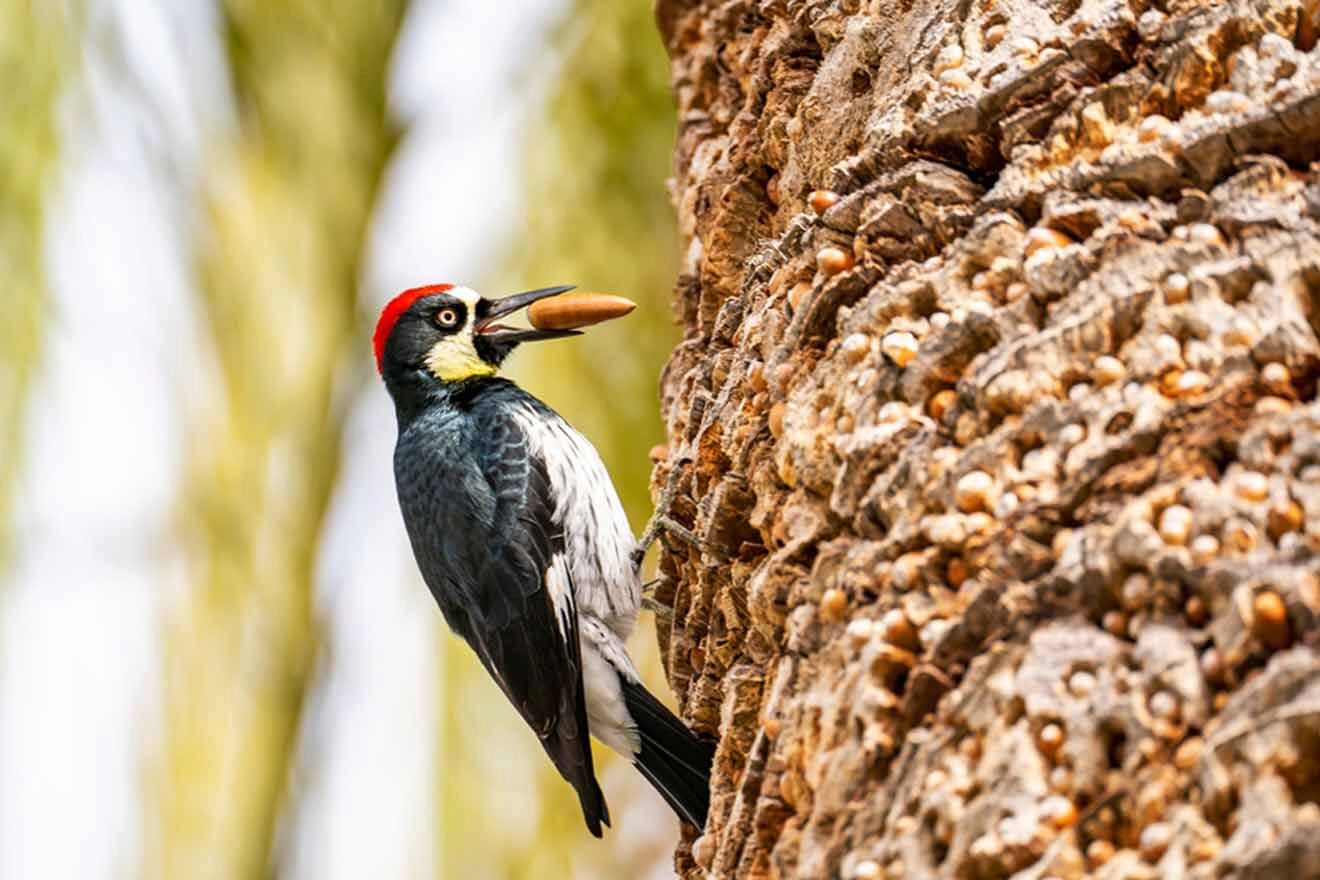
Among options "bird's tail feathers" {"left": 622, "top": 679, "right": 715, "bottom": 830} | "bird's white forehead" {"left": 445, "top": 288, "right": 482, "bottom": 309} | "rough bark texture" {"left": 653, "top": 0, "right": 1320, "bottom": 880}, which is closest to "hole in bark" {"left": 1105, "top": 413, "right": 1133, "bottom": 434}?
"rough bark texture" {"left": 653, "top": 0, "right": 1320, "bottom": 880}

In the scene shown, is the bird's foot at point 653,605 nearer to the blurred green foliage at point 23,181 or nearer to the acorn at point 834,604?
the blurred green foliage at point 23,181

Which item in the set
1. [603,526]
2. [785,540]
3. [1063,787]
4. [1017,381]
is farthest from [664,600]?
[1063,787]

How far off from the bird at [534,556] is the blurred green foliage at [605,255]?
6cm

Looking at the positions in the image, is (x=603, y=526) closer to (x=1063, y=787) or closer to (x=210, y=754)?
(x=210, y=754)

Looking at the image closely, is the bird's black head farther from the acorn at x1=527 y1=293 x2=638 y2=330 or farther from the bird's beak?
the acorn at x1=527 y1=293 x2=638 y2=330

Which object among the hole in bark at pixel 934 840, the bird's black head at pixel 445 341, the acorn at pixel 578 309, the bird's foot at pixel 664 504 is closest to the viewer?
the hole in bark at pixel 934 840

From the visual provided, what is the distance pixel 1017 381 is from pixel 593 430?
1.82m

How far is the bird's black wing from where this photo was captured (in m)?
3.11

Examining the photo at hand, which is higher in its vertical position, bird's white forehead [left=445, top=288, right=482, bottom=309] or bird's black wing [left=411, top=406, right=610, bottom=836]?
bird's white forehead [left=445, top=288, right=482, bottom=309]

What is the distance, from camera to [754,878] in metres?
1.85

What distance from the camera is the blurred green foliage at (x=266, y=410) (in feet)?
8.45

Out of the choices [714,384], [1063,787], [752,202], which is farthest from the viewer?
[752,202]

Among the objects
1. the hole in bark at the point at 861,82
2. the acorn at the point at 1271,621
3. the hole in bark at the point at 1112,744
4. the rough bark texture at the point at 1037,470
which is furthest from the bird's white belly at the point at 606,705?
the acorn at the point at 1271,621

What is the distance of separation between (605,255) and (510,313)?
0.38 meters
